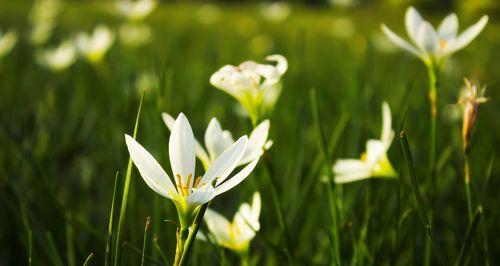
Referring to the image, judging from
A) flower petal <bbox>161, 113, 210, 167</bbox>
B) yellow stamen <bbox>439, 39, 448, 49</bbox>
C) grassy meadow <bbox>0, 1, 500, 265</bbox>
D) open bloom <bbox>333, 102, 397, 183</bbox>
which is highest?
yellow stamen <bbox>439, 39, 448, 49</bbox>

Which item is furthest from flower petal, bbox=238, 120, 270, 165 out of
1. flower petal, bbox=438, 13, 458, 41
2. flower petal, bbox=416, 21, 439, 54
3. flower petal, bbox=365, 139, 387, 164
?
flower petal, bbox=438, 13, 458, 41

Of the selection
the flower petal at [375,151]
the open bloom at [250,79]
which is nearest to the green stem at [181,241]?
the open bloom at [250,79]

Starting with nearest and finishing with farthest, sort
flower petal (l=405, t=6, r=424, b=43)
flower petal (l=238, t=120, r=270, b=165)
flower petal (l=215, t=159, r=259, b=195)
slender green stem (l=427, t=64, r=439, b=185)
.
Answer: flower petal (l=215, t=159, r=259, b=195), flower petal (l=238, t=120, r=270, b=165), slender green stem (l=427, t=64, r=439, b=185), flower petal (l=405, t=6, r=424, b=43)

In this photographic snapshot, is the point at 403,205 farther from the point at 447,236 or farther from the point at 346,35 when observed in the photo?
the point at 346,35

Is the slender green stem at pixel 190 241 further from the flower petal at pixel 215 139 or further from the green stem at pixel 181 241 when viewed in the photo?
the flower petal at pixel 215 139

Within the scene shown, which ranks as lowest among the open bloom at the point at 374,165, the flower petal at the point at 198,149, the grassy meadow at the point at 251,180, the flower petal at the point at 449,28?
the grassy meadow at the point at 251,180

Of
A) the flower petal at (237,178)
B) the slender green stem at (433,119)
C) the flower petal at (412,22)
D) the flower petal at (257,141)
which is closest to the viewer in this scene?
the flower petal at (237,178)

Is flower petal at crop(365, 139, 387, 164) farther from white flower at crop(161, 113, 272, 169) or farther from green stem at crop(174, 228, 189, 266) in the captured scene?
green stem at crop(174, 228, 189, 266)
